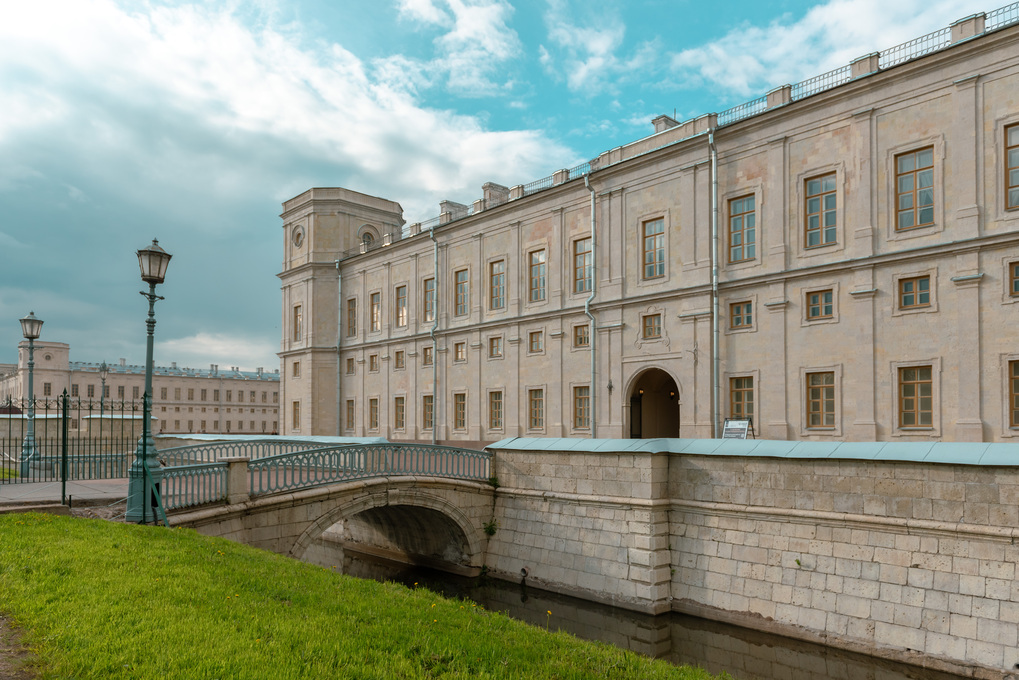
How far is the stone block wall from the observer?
42.5ft

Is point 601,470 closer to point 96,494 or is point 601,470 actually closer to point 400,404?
point 96,494

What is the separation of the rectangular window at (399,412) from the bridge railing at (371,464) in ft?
55.3

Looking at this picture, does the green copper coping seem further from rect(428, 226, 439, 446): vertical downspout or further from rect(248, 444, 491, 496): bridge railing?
rect(428, 226, 439, 446): vertical downspout

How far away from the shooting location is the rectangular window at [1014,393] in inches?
735

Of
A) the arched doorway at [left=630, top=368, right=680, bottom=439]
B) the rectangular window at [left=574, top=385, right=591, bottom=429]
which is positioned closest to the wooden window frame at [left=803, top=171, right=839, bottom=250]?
the arched doorway at [left=630, top=368, right=680, bottom=439]

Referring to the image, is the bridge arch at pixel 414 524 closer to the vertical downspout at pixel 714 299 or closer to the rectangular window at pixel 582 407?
the rectangular window at pixel 582 407

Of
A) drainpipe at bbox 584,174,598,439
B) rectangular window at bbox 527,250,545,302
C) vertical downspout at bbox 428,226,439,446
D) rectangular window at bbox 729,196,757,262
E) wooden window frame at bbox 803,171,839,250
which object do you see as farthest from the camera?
vertical downspout at bbox 428,226,439,446

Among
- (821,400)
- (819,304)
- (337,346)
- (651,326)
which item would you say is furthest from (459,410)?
(819,304)

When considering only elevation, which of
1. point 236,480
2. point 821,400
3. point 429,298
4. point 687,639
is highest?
point 429,298

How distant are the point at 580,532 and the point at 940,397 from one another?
34.9 ft

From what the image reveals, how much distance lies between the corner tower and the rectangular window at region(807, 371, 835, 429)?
90.1ft

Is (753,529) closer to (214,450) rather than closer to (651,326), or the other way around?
(651,326)

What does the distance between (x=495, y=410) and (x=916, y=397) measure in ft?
59.7

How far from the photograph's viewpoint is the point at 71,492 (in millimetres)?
15984
